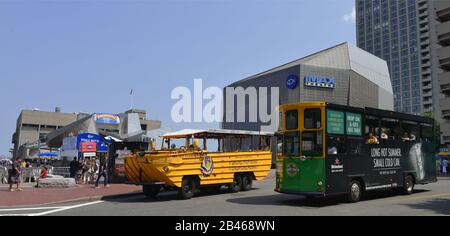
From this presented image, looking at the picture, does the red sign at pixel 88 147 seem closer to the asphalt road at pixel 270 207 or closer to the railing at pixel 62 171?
the railing at pixel 62 171

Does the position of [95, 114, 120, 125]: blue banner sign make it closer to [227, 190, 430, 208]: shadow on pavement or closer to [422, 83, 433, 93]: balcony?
[227, 190, 430, 208]: shadow on pavement

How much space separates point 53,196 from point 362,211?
1277 cm

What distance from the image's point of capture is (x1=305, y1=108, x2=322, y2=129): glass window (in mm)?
14506

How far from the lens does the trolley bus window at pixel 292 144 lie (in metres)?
15.1

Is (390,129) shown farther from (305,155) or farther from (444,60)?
(444,60)

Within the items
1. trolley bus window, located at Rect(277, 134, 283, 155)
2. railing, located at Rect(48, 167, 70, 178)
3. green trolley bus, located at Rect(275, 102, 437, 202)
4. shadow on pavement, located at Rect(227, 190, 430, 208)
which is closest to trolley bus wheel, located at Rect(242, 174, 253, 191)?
shadow on pavement, located at Rect(227, 190, 430, 208)

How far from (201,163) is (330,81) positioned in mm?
65431

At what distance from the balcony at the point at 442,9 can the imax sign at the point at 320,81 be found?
1972cm

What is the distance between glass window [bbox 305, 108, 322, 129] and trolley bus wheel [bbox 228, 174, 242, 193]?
6.24 meters

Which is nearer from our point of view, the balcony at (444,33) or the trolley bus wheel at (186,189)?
the trolley bus wheel at (186,189)

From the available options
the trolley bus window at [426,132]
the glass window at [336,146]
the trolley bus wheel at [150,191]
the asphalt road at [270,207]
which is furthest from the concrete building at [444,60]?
the trolley bus wheel at [150,191]

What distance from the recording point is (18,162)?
22688 millimetres
